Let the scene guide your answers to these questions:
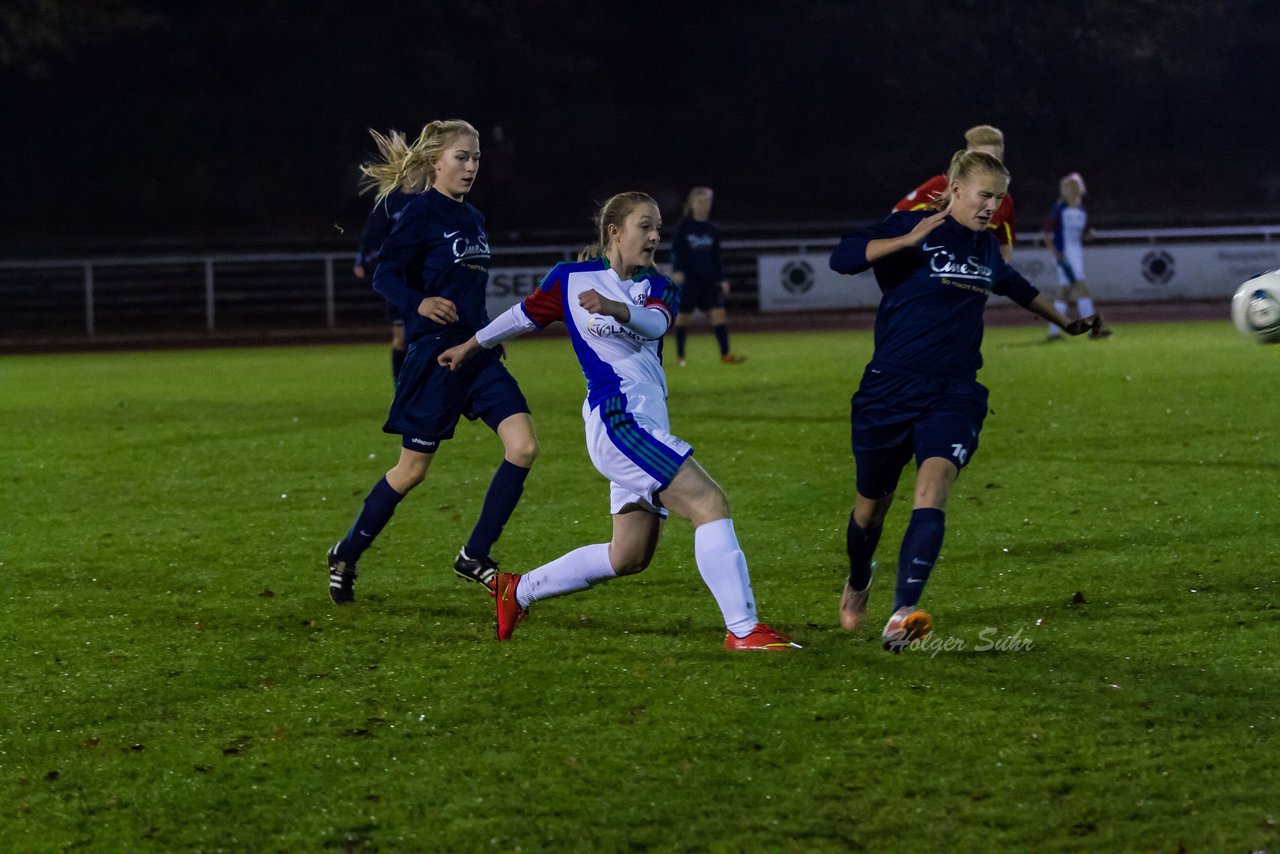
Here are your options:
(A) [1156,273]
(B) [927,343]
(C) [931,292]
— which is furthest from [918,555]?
(A) [1156,273]

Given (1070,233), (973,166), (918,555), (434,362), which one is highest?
(973,166)

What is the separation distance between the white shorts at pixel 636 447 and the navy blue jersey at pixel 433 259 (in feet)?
4.86

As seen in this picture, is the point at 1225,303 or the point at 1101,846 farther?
the point at 1225,303

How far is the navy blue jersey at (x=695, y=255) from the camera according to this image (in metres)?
19.2

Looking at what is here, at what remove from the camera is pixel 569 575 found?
5.54 meters

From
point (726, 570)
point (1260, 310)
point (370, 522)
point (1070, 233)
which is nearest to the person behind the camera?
point (1260, 310)

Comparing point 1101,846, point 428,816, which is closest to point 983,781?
point 1101,846

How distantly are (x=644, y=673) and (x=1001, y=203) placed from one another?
255 cm

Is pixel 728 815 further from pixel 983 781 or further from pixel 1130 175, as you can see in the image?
pixel 1130 175

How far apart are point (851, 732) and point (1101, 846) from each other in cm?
99

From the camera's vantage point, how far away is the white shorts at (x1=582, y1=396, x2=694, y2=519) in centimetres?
507

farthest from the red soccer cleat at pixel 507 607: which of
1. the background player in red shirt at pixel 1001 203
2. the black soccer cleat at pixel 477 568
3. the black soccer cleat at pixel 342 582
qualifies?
the background player in red shirt at pixel 1001 203

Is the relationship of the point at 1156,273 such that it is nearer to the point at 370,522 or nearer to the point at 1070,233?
the point at 1070,233

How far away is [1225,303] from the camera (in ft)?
93.2
